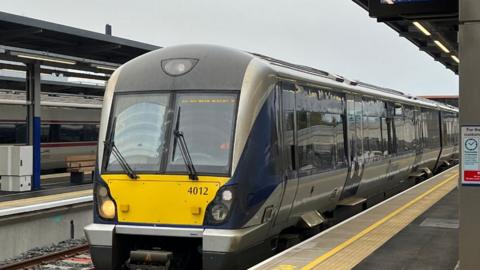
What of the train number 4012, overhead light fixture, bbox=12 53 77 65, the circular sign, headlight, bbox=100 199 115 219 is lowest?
headlight, bbox=100 199 115 219

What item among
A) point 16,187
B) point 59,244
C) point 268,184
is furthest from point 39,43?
point 268,184

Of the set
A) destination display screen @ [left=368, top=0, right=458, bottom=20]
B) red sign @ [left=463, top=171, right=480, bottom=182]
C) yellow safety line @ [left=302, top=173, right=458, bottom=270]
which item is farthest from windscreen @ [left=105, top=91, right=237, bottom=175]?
red sign @ [left=463, top=171, right=480, bottom=182]

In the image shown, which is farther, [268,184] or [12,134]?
[12,134]

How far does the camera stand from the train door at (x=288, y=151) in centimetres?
709

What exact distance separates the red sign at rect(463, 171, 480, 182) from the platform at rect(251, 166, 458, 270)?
5.37 ft

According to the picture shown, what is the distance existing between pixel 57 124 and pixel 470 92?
18.1 meters

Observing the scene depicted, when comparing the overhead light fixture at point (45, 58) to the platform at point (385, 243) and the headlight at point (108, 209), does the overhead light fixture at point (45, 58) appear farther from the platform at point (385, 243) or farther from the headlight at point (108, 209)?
the platform at point (385, 243)

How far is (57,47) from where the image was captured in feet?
47.1

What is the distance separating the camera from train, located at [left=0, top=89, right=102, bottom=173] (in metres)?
18.4

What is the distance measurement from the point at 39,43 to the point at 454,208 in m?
10.1

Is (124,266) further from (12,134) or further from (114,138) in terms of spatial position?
(12,134)

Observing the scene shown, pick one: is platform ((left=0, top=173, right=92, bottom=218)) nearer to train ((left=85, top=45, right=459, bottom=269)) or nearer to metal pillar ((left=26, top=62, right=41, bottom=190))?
metal pillar ((left=26, top=62, right=41, bottom=190))

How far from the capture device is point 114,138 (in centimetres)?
676

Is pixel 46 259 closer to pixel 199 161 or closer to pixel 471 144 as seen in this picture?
pixel 199 161
